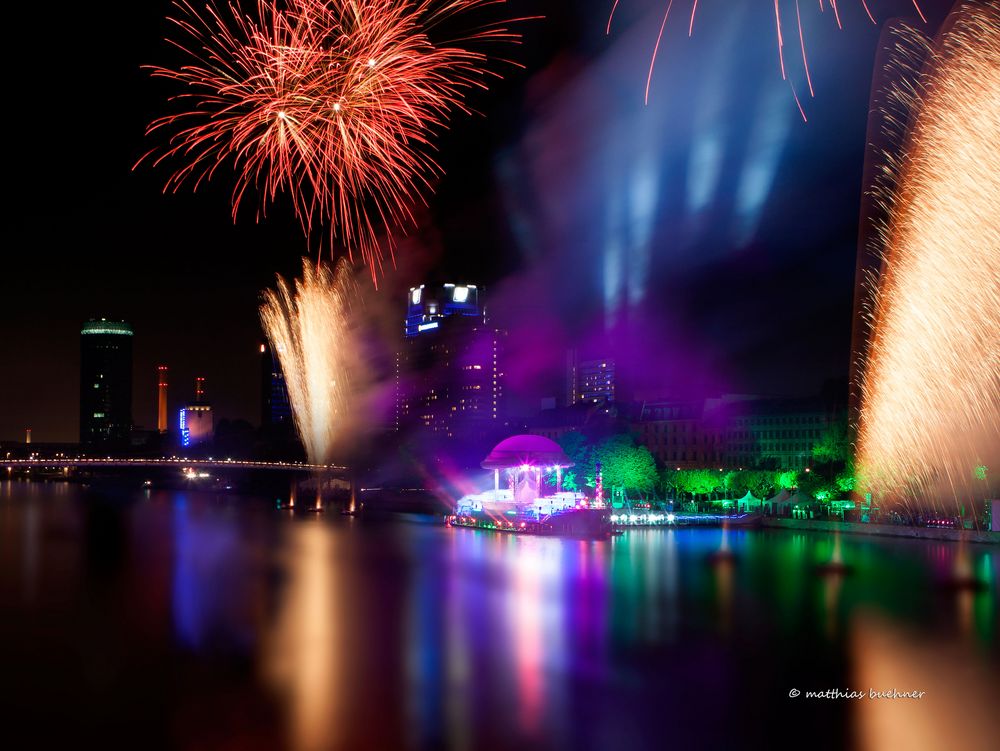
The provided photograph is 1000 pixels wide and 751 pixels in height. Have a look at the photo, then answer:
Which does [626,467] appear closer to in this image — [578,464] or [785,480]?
[578,464]

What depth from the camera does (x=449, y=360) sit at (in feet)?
354

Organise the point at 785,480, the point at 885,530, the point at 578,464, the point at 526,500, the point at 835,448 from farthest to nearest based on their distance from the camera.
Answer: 1. the point at 785,480
2. the point at 578,464
3. the point at 835,448
4. the point at 526,500
5. the point at 885,530

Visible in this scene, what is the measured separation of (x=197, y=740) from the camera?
10594 millimetres

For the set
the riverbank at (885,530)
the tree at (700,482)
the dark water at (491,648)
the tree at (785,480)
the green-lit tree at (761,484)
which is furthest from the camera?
the tree at (700,482)

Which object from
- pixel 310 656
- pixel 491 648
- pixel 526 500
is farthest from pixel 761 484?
pixel 310 656

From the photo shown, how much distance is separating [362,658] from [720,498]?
4743 cm

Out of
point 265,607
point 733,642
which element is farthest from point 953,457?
point 265,607

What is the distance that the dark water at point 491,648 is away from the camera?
436 inches

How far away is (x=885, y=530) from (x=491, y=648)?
83.8 feet

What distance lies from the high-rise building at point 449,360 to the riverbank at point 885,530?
66.3 meters

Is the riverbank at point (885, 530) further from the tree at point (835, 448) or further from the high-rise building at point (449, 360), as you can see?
the high-rise building at point (449, 360)

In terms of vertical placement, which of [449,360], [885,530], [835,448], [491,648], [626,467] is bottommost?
[885,530]

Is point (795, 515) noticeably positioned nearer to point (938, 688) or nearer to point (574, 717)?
point (938, 688)

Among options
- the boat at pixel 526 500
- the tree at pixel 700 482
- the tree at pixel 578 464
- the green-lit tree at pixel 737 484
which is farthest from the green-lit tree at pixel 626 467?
the green-lit tree at pixel 737 484
